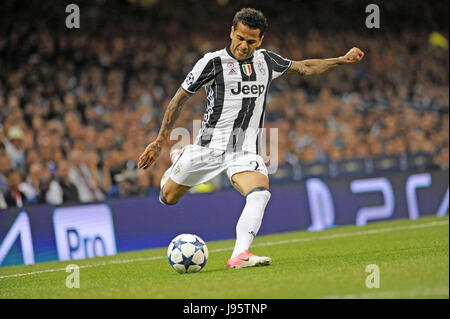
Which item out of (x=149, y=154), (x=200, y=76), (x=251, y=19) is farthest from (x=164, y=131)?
(x=251, y=19)

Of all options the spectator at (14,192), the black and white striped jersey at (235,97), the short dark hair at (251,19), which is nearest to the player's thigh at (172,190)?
the black and white striped jersey at (235,97)

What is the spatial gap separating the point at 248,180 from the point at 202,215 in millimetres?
5225

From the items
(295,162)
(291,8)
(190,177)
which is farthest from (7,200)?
(291,8)

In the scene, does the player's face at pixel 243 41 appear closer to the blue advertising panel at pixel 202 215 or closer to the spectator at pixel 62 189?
the blue advertising panel at pixel 202 215

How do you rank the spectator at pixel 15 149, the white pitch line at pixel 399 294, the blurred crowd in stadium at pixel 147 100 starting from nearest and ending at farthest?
1. the white pitch line at pixel 399 294
2. the spectator at pixel 15 149
3. the blurred crowd in stadium at pixel 147 100

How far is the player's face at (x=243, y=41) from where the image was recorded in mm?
7531

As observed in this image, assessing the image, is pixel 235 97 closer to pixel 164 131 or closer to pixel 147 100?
pixel 164 131

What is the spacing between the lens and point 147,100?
17.2m

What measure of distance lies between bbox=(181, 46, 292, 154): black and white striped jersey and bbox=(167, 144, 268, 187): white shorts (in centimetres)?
8

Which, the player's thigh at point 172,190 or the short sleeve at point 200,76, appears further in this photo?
the player's thigh at point 172,190

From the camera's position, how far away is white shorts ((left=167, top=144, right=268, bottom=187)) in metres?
7.80

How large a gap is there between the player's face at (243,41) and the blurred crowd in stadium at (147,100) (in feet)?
17.7

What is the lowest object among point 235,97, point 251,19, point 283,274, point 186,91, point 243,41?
point 283,274

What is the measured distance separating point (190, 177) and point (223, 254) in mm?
2252
